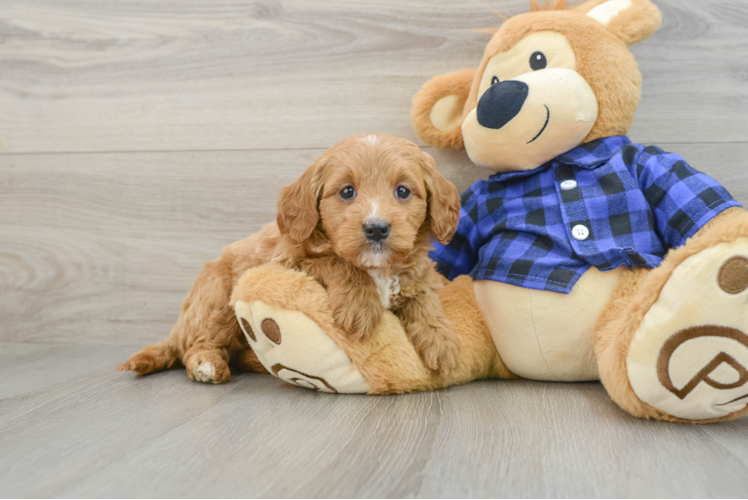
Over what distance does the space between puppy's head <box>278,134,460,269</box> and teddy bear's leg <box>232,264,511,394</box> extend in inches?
4.7

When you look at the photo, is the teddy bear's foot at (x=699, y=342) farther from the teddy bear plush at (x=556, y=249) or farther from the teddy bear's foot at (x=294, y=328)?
the teddy bear's foot at (x=294, y=328)

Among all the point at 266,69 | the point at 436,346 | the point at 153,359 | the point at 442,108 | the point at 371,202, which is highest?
the point at 266,69

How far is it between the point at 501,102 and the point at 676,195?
1.41ft

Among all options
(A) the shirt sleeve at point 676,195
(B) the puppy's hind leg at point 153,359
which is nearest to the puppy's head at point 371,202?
(A) the shirt sleeve at point 676,195

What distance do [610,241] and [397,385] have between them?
571 millimetres

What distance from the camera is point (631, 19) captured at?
4.13 feet

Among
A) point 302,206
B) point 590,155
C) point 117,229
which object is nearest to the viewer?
point 302,206

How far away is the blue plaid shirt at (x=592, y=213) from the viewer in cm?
112

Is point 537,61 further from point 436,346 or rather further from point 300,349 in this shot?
point 300,349

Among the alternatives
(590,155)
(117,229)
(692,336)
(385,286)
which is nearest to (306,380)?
(385,286)

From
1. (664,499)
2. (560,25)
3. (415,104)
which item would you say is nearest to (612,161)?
(560,25)

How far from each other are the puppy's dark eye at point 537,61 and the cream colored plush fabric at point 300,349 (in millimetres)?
815

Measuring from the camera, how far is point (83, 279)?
184cm

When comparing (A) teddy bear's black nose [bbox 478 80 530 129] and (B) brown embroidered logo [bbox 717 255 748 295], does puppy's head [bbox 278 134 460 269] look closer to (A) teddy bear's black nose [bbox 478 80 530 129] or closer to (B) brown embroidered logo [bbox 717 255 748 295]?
(A) teddy bear's black nose [bbox 478 80 530 129]
